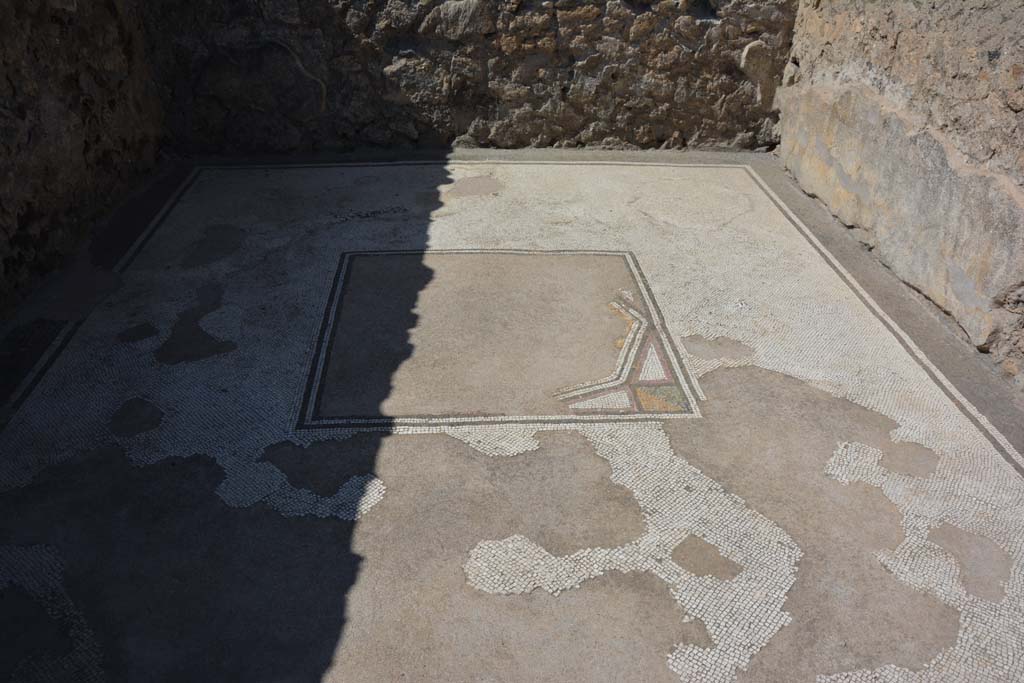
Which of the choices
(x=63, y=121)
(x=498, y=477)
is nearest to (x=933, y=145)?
(x=498, y=477)

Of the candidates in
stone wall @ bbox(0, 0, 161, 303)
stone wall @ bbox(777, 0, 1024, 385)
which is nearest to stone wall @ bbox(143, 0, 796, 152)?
stone wall @ bbox(0, 0, 161, 303)

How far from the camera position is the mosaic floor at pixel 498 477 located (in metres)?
2.25

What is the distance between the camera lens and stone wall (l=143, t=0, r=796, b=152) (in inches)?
211

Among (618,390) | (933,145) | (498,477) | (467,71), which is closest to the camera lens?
(498,477)

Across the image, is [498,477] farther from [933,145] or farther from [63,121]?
[63,121]

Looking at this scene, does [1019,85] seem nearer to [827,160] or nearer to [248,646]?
[827,160]

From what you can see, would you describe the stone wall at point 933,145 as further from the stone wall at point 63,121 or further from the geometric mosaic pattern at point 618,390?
the stone wall at point 63,121

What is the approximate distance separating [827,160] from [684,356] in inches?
85.1

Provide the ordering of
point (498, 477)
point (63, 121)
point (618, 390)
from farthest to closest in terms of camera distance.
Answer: point (63, 121) → point (618, 390) → point (498, 477)

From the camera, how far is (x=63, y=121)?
4266 mm

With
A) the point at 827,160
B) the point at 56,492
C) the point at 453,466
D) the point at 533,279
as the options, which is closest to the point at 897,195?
the point at 827,160

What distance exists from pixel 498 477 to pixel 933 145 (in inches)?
106

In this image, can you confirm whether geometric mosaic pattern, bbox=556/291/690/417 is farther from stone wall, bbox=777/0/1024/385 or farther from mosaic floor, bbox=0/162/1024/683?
stone wall, bbox=777/0/1024/385

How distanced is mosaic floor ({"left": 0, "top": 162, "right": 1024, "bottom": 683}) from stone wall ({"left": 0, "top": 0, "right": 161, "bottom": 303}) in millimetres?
435
